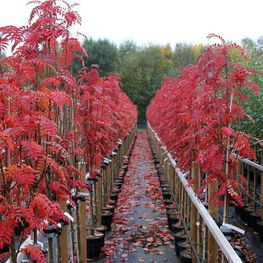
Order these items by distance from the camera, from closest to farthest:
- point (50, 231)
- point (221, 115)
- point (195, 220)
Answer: point (50, 231), point (221, 115), point (195, 220)

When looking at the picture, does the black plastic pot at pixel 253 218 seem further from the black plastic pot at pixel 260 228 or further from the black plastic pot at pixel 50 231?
the black plastic pot at pixel 50 231

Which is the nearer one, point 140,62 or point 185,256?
point 185,256

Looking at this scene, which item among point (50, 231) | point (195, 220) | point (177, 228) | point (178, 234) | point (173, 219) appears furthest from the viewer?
point (173, 219)

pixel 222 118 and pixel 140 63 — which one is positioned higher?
pixel 140 63

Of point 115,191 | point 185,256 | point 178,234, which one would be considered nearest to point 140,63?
point 115,191

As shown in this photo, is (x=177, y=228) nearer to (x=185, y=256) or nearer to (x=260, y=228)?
(x=185, y=256)

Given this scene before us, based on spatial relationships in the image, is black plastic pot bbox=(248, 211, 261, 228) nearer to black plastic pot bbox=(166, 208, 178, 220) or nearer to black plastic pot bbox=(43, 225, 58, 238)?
black plastic pot bbox=(166, 208, 178, 220)

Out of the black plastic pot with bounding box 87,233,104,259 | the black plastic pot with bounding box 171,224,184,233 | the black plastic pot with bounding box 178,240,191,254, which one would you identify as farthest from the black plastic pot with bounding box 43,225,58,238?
the black plastic pot with bounding box 171,224,184,233

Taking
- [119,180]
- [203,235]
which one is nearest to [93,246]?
[203,235]

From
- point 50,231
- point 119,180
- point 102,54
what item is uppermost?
point 102,54

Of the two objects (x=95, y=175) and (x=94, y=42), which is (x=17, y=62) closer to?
(x=95, y=175)

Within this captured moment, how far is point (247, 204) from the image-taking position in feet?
25.3

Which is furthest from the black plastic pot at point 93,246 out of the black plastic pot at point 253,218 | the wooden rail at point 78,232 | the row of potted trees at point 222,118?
the black plastic pot at point 253,218

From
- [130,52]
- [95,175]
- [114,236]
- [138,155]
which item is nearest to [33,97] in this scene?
[95,175]
